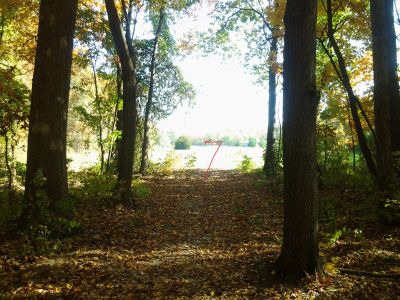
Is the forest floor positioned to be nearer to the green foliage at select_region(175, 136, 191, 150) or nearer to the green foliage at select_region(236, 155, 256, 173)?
the green foliage at select_region(236, 155, 256, 173)

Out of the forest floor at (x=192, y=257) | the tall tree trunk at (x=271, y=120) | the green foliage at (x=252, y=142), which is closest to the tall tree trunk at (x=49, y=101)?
the forest floor at (x=192, y=257)

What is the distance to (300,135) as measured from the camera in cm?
437

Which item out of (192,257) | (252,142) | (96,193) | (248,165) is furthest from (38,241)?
(252,142)

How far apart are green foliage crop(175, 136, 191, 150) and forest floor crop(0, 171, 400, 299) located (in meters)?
31.1

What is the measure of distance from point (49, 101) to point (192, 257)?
3603 millimetres

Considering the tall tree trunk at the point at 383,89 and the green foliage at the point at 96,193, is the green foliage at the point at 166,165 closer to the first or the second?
the green foliage at the point at 96,193

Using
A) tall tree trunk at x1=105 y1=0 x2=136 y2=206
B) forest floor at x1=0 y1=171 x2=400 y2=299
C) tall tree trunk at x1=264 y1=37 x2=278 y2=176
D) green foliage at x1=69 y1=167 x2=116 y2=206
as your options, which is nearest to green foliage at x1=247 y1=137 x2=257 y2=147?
tall tree trunk at x1=264 y1=37 x2=278 y2=176

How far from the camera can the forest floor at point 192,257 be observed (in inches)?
169

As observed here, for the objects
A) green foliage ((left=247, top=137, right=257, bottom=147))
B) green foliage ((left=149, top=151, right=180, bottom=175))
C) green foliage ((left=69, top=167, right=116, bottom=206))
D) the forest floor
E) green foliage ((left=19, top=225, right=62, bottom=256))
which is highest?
green foliage ((left=247, top=137, right=257, bottom=147))

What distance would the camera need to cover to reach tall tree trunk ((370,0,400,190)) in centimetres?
655

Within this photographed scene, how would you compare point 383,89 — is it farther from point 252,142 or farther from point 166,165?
point 252,142

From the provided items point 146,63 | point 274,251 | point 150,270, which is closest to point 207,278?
point 150,270

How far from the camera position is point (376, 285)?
434cm

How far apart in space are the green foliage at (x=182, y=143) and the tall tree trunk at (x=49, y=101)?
34153 millimetres
